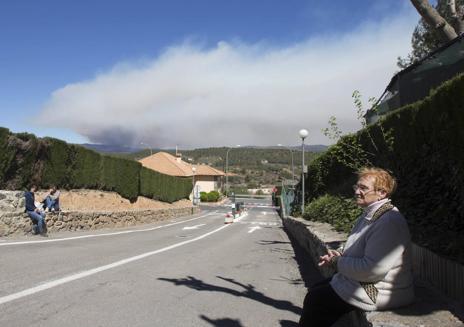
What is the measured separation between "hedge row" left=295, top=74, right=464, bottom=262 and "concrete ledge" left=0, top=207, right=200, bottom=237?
11212 millimetres

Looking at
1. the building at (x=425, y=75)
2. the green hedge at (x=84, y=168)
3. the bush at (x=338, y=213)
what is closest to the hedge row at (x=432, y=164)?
the bush at (x=338, y=213)

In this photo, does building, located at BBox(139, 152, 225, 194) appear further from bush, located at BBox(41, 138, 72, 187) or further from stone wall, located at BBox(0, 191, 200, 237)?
bush, located at BBox(41, 138, 72, 187)

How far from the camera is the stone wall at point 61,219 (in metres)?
14.3

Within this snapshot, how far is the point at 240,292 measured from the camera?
703 cm

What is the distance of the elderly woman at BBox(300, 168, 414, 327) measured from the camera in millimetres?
3354

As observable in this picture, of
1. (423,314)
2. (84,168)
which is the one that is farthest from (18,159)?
(423,314)

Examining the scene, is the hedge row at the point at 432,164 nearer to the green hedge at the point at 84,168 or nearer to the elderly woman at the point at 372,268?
the elderly woman at the point at 372,268

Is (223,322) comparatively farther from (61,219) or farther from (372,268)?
(61,219)

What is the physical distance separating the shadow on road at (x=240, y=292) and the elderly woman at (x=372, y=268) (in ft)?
7.87

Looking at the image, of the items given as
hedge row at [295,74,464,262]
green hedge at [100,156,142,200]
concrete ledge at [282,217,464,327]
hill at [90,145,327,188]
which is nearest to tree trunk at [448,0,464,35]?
hedge row at [295,74,464,262]

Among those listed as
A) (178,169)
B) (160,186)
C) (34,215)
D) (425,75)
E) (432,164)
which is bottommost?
(34,215)

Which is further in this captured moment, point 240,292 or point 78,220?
point 78,220

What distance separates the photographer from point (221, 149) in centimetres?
19212

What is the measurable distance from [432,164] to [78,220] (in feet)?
52.5
